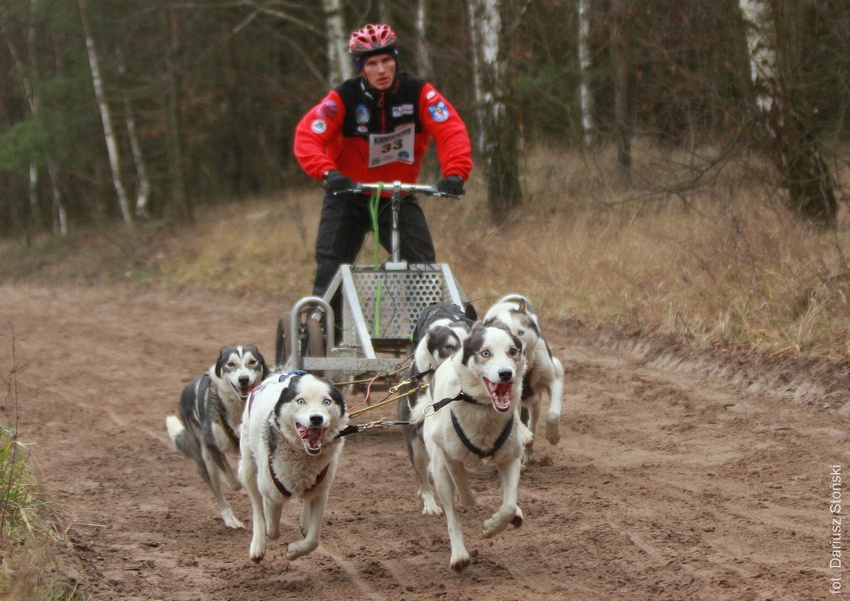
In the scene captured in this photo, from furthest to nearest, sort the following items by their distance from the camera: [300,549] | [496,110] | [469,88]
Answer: [469,88]
[496,110]
[300,549]

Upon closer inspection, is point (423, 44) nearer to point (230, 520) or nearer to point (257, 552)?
point (230, 520)

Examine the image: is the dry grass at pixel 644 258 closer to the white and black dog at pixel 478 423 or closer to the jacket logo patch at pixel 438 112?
the jacket logo patch at pixel 438 112

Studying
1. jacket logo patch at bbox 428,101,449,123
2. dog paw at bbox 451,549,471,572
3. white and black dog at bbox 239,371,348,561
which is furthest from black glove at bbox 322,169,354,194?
dog paw at bbox 451,549,471,572

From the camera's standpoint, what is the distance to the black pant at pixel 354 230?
6980 millimetres

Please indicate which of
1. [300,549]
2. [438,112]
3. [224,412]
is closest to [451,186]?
[438,112]

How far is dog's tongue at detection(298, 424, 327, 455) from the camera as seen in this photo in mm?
4473

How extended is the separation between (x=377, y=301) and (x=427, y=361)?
1.33 meters

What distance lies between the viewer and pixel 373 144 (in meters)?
7.02

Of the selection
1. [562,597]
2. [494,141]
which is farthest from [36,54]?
[562,597]

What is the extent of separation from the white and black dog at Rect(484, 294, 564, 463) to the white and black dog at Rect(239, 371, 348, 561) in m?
1.29

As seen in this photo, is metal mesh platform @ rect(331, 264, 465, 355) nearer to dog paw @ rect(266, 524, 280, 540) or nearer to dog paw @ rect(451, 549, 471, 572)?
dog paw @ rect(266, 524, 280, 540)

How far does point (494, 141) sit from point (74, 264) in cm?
1259

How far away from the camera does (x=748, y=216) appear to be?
9570 mm

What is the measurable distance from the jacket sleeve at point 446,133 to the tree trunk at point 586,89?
769 centimetres
